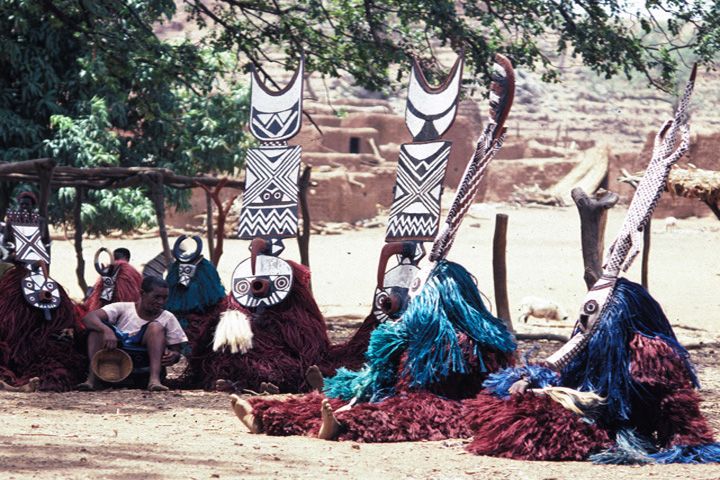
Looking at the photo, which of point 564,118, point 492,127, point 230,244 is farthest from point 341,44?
point 564,118

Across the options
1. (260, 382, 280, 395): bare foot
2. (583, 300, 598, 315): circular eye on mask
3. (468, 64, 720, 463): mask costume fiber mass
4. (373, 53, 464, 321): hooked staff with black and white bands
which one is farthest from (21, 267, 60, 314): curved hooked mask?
(583, 300, 598, 315): circular eye on mask

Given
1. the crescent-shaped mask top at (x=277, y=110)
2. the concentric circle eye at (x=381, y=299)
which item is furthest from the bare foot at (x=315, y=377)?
the crescent-shaped mask top at (x=277, y=110)

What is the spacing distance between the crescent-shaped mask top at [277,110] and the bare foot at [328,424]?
2799mm

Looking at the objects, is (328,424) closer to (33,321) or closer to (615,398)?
(615,398)

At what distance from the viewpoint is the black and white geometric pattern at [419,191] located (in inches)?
291

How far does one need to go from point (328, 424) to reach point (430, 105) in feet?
7.39

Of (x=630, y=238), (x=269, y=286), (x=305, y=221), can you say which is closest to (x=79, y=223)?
(x=305, y=221)

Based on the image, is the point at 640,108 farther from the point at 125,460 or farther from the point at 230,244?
the point at 125,460

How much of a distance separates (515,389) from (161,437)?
1.74 metres

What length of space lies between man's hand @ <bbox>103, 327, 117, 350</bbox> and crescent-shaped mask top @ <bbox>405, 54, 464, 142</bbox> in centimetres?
231

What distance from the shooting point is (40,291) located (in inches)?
324

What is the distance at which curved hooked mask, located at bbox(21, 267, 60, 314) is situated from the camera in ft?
26.9

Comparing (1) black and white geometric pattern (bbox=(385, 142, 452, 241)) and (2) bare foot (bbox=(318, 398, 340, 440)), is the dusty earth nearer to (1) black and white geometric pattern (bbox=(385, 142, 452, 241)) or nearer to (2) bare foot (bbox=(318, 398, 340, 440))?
(2) bare foot (bbox=(318, 398, 340, 440))

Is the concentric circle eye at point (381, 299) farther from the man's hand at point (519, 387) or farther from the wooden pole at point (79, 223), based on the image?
the wooden pole at point (79, 223)
